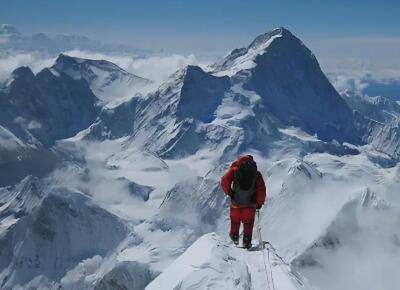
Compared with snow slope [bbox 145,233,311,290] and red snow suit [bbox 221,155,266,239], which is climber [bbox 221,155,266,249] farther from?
snow slope [bbox 145,233,311,290]

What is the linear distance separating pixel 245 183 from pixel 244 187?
18 centimetres

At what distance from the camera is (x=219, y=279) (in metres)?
24.3

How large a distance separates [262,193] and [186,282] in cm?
589

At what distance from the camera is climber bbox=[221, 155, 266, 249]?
2716cm

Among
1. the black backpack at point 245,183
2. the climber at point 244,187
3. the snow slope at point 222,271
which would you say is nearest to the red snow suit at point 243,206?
the climber at point 244,187

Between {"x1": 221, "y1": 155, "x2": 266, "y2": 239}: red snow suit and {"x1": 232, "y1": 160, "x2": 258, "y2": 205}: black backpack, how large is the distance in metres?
0.16

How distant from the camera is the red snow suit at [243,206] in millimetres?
27500

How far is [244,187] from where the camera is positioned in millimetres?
27562

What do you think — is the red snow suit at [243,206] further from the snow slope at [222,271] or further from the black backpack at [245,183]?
the snow slope at [222,271]

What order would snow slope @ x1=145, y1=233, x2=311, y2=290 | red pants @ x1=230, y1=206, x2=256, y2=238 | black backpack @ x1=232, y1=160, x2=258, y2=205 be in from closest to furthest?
1. snow slope @ x1=145, y1=233, x2=311, y2=290
2. black backpack @ x1=232, y1=160, x2=258, y2=205
3. red pants @ x1=230, y1=206, x2=256, y2=238

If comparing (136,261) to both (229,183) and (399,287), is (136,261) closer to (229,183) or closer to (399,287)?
(399,287)

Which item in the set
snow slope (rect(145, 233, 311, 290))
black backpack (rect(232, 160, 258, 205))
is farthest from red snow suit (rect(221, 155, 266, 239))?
snow slope (rect(145, 233, 311, 290))

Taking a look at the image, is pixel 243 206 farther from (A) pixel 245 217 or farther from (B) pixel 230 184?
(B) pixel 230 184

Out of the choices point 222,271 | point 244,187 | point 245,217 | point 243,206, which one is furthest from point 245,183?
point 222,271
